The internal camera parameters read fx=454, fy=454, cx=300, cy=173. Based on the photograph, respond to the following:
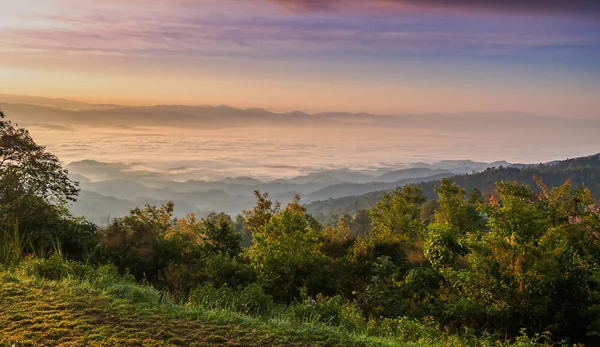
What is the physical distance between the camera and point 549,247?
1088 centimetres

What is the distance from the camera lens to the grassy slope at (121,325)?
213 inches

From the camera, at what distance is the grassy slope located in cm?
540

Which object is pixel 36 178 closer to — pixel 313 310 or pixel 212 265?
pixel 212 265

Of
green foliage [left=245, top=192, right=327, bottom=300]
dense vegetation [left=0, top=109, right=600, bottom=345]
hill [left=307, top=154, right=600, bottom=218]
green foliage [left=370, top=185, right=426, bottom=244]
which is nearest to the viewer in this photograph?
dense vegetation [left=0, top=109, right=600, bottom=345]

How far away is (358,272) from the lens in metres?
15.6

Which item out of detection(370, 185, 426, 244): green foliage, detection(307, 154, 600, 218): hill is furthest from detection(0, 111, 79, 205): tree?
detection(307, 154, 600, 218): hill

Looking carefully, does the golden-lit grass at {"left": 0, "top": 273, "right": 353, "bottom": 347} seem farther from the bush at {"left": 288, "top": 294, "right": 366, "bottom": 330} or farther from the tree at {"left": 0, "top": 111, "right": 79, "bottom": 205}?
the tree at {"left": 0, "top": 111, "right": 79, "bottom": 205}

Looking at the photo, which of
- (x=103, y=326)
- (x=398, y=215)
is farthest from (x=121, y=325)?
(x=398, y=215)

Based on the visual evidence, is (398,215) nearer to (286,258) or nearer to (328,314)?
(286,258)

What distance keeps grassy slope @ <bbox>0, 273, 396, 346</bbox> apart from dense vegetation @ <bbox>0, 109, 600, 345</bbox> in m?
0.11

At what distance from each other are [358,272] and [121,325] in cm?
1081

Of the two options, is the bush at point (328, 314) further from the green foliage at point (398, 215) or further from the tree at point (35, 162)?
the green foliage at point (398, 215)

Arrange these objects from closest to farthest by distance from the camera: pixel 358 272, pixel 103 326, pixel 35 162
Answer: pixel 103 326 → pixel 358 272 → pixel 35 162

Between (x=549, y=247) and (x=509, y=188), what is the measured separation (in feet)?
20.6
